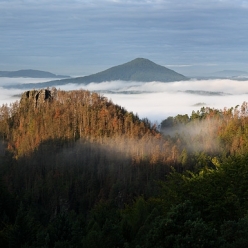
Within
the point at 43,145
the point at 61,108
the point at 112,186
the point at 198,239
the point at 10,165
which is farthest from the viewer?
the point at 61,108

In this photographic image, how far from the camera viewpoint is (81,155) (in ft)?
495

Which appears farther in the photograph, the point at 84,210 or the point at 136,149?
the point at 136,149

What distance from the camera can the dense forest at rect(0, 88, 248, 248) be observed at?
32500 mm

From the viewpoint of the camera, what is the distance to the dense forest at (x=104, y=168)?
107ft

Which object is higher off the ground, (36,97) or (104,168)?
(36,97)

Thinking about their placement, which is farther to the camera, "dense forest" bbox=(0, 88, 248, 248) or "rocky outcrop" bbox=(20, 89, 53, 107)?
"rocky outcrop" bbox=(20, 89, 53, 107)

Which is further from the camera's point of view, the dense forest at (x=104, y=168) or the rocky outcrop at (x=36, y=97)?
the rocky outcrop at (x=36, y=97)

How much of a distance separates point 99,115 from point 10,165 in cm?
3791

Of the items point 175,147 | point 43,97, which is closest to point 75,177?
point 175,147

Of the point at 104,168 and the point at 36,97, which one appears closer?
the point at 104,168

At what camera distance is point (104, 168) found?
5541 inches

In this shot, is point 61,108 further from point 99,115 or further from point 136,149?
point 136,149

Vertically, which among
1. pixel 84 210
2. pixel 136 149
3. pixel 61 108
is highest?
pixel 61 108

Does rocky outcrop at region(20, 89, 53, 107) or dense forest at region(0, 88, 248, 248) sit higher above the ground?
rocky outcrop at region(20, 89, 53, 107)
